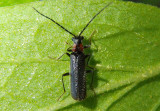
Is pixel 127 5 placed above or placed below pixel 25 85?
above

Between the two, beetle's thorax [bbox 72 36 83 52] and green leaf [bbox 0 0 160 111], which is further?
beetle's thorax [bbox 72 36 83 52]

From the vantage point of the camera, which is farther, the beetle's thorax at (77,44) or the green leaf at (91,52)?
the beetle's thorax at (77,44)

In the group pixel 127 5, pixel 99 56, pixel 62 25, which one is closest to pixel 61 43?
pixel 62 25

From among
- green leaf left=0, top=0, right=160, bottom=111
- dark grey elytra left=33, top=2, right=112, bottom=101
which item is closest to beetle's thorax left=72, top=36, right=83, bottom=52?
dark grey elytra left=33, top=2, right=112, bottom=101

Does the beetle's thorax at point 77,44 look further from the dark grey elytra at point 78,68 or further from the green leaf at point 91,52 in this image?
the green leaf at point 91,52

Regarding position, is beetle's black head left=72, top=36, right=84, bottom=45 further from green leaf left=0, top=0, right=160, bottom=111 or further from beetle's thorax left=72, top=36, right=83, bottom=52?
green leaf left=0, top=0, right=160, bottom=111

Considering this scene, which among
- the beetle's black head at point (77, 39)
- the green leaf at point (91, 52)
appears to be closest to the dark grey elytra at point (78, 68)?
the beetle's black head at point (77, 39)

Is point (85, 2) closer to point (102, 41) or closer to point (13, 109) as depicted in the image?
point (102, 41)

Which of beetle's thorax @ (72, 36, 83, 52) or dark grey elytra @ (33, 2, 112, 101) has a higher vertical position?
beetle's thorax @ (72, 36, 83, 52)
